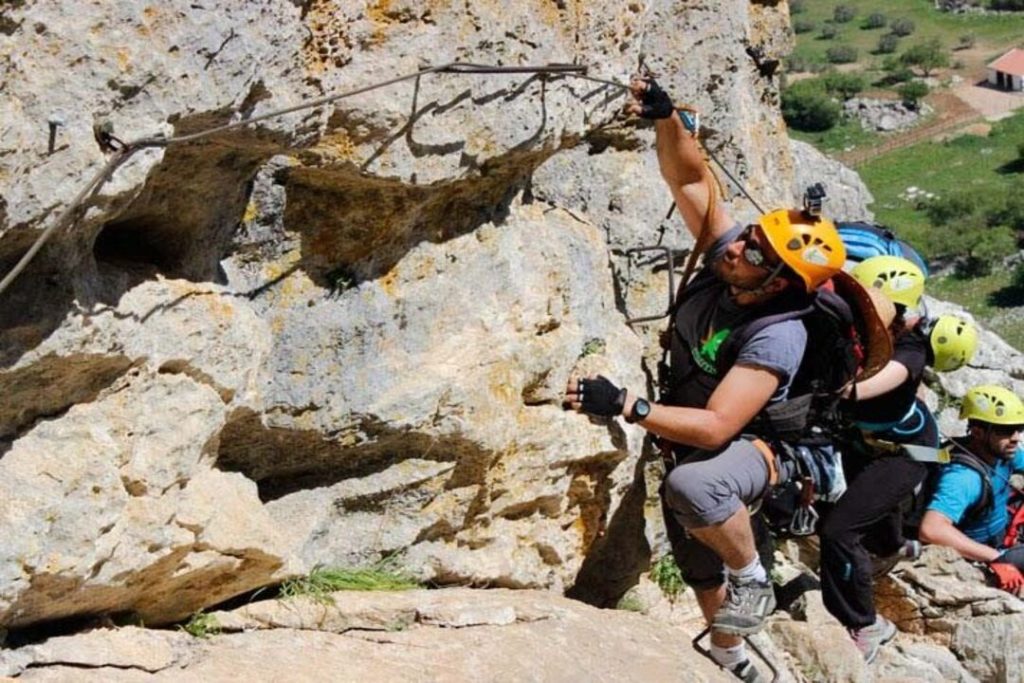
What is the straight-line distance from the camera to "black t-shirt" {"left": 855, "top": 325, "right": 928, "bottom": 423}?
876 centimetres

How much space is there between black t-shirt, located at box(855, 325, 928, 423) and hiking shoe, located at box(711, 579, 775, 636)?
168 centimetres

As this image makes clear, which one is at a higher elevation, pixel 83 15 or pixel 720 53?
pixel 83 15

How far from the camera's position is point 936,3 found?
4178 inches

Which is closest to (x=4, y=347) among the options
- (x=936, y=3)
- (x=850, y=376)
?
(x=850, y=376)

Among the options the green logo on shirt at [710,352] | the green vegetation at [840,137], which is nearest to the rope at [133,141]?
the green logo on shirt at [710,352]

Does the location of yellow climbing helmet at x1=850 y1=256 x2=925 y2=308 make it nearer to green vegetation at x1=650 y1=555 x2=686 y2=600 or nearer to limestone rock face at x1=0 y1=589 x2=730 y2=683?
green vegetation at x1=650 y1=555 x2=686 y2=600

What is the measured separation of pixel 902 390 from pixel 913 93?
74621mm

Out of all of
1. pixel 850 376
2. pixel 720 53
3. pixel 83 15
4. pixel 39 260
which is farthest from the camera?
pixel 720 53

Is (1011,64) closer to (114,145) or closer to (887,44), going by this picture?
(887,44)

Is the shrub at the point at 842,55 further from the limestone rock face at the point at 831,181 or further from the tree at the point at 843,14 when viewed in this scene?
the limestone rock face at the point at 831,181

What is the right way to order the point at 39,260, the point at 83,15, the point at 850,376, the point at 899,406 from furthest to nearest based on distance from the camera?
the point at 899,406 → the point at 850,376 → the point at 39,260 → the point at 83,15

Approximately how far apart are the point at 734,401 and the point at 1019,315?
1740 inches

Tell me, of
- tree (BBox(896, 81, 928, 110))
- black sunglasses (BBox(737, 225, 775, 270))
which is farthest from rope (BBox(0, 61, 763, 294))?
tree (BBox(896, 81, 928, 110))

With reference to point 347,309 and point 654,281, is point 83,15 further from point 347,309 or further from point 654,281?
point 654,281
